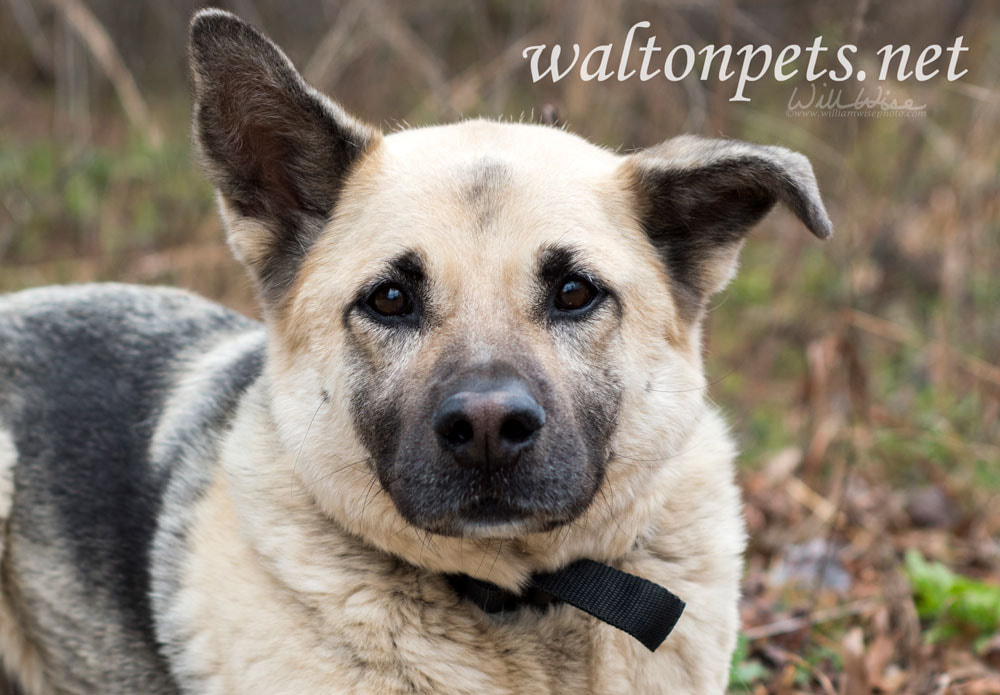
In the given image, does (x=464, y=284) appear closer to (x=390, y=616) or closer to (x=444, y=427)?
(x=444, y=427)

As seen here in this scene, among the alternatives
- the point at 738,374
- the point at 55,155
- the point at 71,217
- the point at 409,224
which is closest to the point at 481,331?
the point at 409,224

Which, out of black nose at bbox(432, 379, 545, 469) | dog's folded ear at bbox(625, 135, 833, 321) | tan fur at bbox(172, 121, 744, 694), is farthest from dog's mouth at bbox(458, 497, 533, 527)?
dog's folded ear at bbox(625, 135, 833, 321)

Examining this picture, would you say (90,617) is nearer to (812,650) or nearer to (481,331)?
(481,331)

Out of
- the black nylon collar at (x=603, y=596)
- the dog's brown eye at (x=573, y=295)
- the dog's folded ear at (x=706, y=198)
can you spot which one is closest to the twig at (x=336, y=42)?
the dog's folded ear at (x=706, y=198)

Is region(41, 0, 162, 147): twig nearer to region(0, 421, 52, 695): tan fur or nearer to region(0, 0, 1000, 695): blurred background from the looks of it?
region(0, 0, 1000, 695): blurred background

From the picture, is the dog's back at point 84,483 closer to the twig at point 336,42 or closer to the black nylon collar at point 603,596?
the black nylon collar at point 603,596

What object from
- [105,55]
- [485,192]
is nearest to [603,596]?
[485,192]

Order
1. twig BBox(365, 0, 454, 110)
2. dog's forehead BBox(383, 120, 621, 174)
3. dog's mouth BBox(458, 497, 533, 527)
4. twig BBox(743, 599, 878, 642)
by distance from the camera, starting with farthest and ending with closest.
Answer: twig BBox(365, 0, 454, 110) → twig BBox(743, 599, 878, 642) → dog's forehead BBox(383, 120, 621, 174) → dog's mouth BBox(458, 497, 533, 527)
